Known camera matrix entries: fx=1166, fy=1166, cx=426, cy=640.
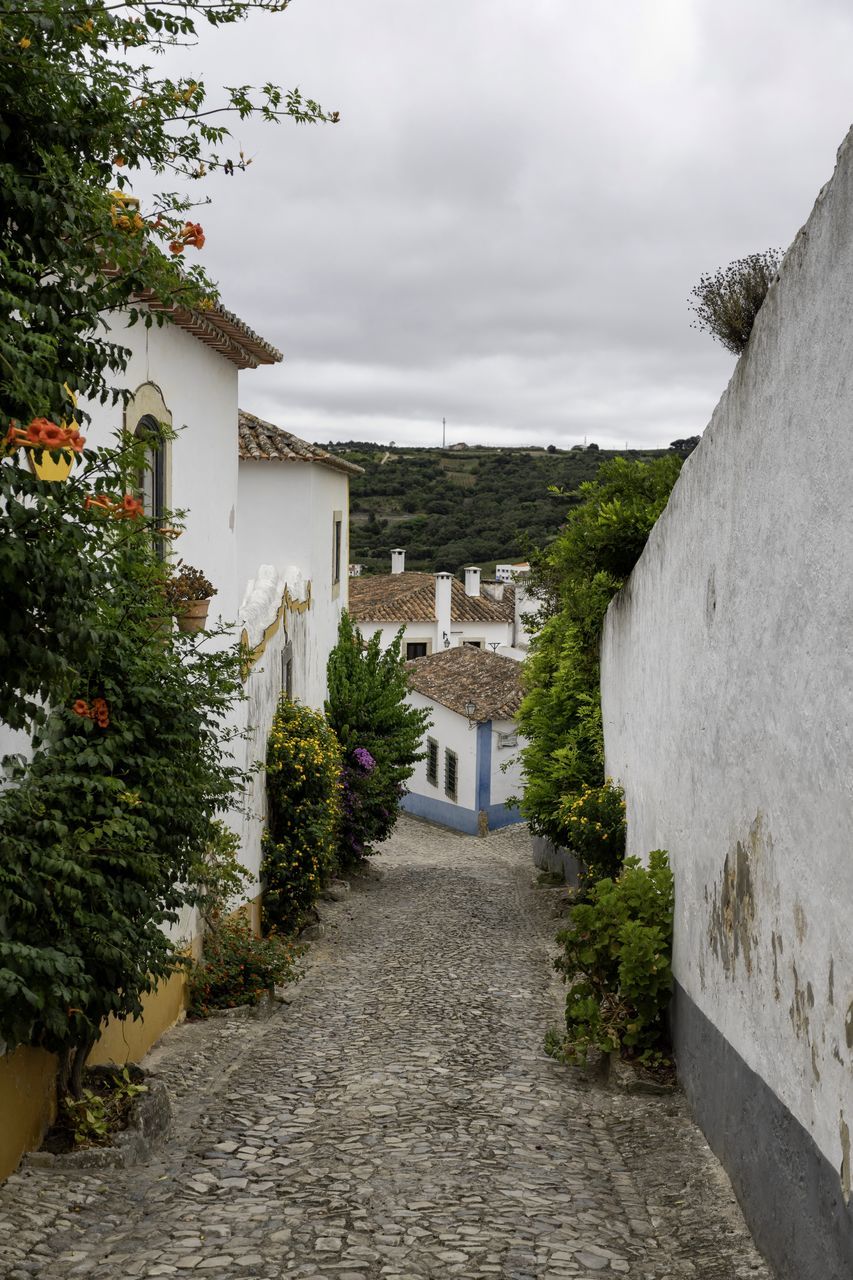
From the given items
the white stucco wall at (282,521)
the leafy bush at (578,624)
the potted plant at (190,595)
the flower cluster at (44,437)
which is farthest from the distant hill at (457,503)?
the flower cluster at (44,437)

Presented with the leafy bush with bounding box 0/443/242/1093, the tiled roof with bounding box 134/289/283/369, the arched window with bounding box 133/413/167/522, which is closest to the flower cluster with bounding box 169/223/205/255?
the leafy bush with bounding box 0/443/242/1093

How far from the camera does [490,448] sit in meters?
98.6

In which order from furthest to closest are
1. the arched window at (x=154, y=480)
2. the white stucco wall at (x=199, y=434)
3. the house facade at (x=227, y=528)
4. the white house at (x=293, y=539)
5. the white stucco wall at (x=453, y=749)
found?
1. the white stucco wall at (x=453, y=749)
2. the white house at (x=293, y=539)
3. the arched window at (x=154, y=480)
4. the white stucco wall at (x=199, y=434)
5. the house facade at (x=227, y=528)

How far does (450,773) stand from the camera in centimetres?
3219

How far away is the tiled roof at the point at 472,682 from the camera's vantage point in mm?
30562

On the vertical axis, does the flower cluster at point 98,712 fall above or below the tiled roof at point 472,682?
above

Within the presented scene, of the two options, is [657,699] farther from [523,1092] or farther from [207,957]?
[207,957]

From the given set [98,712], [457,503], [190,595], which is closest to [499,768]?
[190,595]

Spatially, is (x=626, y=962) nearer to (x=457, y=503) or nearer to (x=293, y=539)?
(x=293, y=539)

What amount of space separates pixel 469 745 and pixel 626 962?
23.4 meters

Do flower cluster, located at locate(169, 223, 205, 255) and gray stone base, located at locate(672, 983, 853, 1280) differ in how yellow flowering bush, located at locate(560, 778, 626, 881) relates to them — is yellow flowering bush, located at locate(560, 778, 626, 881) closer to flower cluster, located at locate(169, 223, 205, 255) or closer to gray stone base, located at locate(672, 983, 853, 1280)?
gray stone base, located at locate(672, 983, 853, 1280)

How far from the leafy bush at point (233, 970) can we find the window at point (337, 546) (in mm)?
11116

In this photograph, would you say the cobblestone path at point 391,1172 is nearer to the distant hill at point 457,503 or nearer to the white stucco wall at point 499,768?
the white stucco wall at point 499,768

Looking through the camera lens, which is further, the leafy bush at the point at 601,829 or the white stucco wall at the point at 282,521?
the white stucco wall at the point at 282,521
